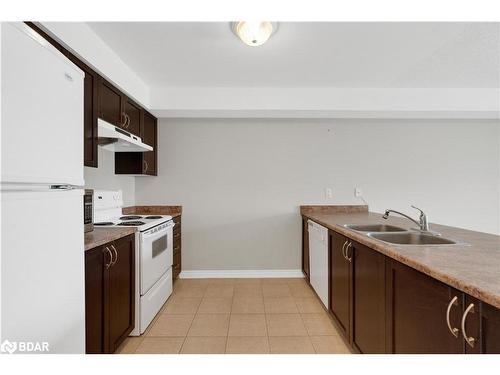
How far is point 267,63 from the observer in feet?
8.07

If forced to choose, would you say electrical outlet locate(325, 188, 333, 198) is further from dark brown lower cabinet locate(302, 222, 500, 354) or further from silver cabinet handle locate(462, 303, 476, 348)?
silver cabinet handle locate(462, 303, 476, 348)

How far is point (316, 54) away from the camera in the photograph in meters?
2.30

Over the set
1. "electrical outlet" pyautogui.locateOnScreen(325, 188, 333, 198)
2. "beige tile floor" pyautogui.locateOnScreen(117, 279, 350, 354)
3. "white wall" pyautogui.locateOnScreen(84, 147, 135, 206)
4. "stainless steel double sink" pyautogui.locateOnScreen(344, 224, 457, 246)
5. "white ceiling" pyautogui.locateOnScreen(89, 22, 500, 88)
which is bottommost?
"beige tile floor" pyautogui.locateOnScreen(117, 279, 350, 354)

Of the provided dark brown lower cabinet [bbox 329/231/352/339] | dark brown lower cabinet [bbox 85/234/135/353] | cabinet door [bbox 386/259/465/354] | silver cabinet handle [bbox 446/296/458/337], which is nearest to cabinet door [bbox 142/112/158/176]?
dark brown lower cabinet [bbox 85/234/135/353]

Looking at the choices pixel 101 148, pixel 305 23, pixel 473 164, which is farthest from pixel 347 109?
pixel 101 148

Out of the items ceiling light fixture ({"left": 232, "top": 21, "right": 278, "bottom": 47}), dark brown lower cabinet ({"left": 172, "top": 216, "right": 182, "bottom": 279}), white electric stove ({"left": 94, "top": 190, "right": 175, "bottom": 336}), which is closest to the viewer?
ceiling light fixture ({"left": 232, "top": 21, "right": 278, "bottom": 47})

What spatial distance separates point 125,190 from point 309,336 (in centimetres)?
265

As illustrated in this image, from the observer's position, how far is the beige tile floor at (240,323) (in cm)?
198

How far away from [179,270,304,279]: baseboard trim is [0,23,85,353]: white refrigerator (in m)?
2.41

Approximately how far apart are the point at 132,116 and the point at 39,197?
2.02 meters

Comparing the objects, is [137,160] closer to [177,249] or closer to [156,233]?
[156,233]

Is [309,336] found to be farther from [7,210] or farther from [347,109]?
[347,109]

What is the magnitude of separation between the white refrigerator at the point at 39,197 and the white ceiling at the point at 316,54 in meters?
1.22

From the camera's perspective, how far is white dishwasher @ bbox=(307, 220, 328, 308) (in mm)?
2414
